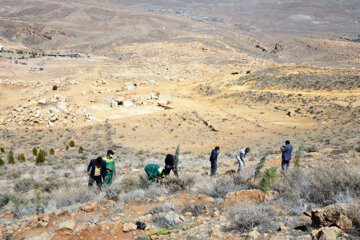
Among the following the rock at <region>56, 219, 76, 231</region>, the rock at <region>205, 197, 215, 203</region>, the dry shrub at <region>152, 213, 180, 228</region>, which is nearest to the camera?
the rock at <region>56, 219, 76, 231</region>

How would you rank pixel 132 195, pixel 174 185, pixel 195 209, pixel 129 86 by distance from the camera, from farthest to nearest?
pixel 129 86 → pixel 174 185 → pixel 132 195 → pixel 195 209

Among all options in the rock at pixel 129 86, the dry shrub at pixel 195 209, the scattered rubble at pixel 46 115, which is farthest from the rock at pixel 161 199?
the rock at pixel 129 86

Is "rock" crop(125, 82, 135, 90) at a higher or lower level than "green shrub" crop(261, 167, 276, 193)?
lower

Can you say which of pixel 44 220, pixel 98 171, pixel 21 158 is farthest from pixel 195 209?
pixel 21 158

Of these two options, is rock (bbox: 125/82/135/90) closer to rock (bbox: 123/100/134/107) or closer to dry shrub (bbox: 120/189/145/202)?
rock (bbox: 123/100/134/107)

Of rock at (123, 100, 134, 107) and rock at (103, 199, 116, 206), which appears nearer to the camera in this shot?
rock at (103, 199, 116, 206)

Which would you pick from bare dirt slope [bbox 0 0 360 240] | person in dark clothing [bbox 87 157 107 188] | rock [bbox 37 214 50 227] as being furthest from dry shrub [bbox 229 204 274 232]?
person in dark clothing [bbox 87 157 107 188]

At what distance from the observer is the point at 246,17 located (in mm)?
186125

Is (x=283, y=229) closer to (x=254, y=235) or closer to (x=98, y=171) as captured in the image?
(x=254, y=235)

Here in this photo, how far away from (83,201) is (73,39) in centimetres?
9059

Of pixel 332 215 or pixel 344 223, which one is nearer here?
pixel 344 223

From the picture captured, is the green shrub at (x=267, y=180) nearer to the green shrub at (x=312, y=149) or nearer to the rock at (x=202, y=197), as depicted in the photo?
the rock at (x=202, y=197)

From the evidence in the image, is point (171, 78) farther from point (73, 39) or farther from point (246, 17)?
point (246, 17)

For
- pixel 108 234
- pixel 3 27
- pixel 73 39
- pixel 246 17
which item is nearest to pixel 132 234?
pixel 108 234
